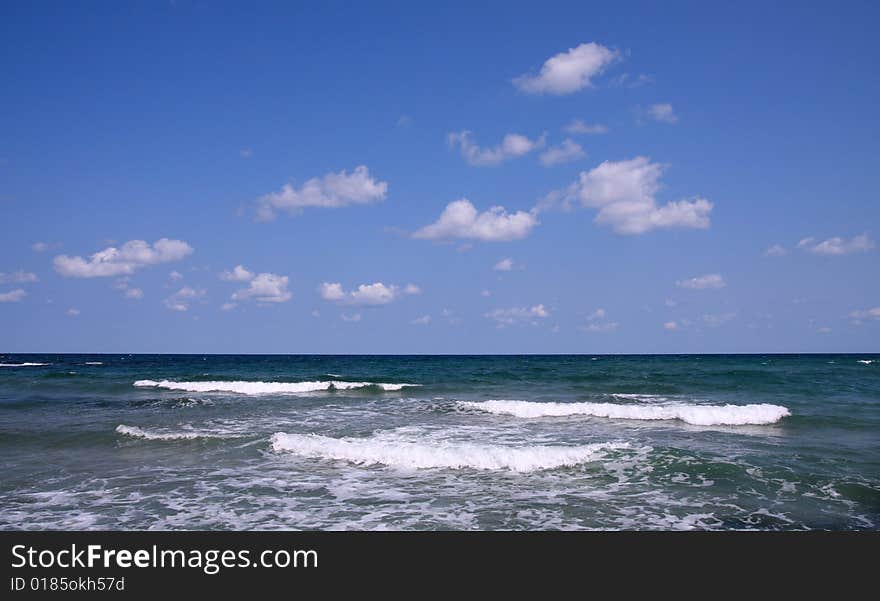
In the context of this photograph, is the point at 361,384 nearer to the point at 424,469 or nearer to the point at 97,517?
the point at 424,469

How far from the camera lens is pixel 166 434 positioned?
16.7 m

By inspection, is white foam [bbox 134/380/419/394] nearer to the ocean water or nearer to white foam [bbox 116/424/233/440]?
the ocean water

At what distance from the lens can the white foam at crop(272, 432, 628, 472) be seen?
497 inches

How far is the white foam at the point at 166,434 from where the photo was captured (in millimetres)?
16203

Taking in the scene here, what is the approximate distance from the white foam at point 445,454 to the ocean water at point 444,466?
0.05m

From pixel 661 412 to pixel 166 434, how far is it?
18533 mm
